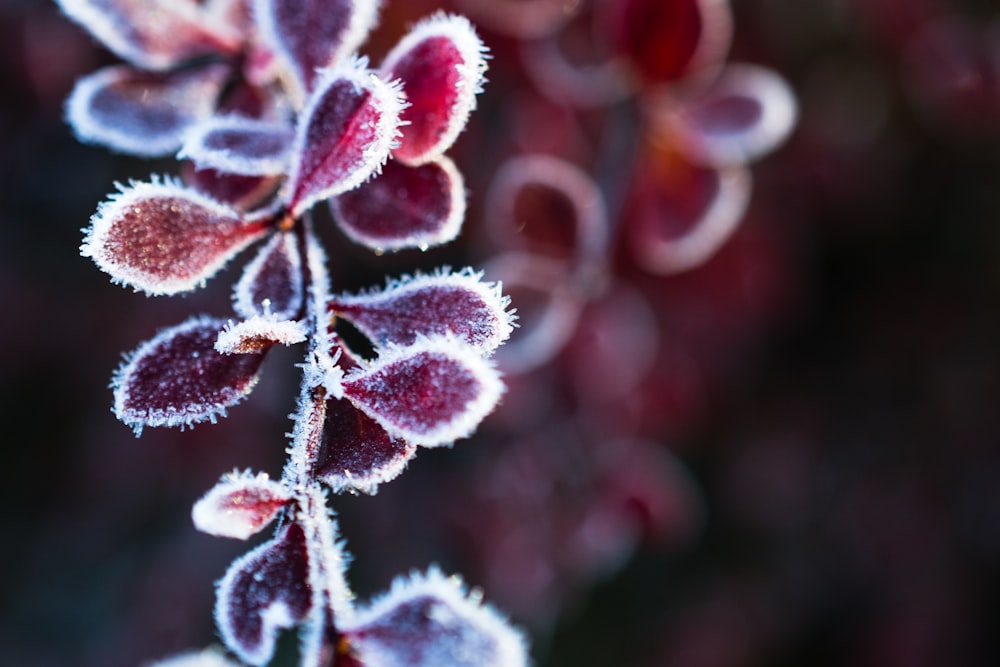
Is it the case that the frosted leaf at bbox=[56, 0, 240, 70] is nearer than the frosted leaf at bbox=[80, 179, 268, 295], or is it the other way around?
the frosted leaf at bbox=[80, 179, 268, 295]

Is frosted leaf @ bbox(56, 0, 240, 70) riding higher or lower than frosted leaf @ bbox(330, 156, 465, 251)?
higher

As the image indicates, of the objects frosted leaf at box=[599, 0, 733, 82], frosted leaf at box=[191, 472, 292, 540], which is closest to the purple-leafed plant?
frosted leaf at box=[191, 472, 292, 540]

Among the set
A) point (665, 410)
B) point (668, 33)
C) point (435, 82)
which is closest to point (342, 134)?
point (435, 82)

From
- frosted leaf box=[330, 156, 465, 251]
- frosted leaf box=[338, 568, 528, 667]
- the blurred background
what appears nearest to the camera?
frosted leaf box=[338, 568, 528, 667]

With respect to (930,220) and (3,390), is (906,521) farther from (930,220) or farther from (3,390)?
(3,390)

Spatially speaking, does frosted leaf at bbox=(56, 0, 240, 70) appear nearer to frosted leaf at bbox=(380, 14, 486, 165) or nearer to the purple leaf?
frosted leaf at bbox=(380, 14, 486, 165)

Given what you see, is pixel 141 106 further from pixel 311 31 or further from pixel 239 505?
pixel 239 505

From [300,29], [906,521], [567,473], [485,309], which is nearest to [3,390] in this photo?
[567,473]
